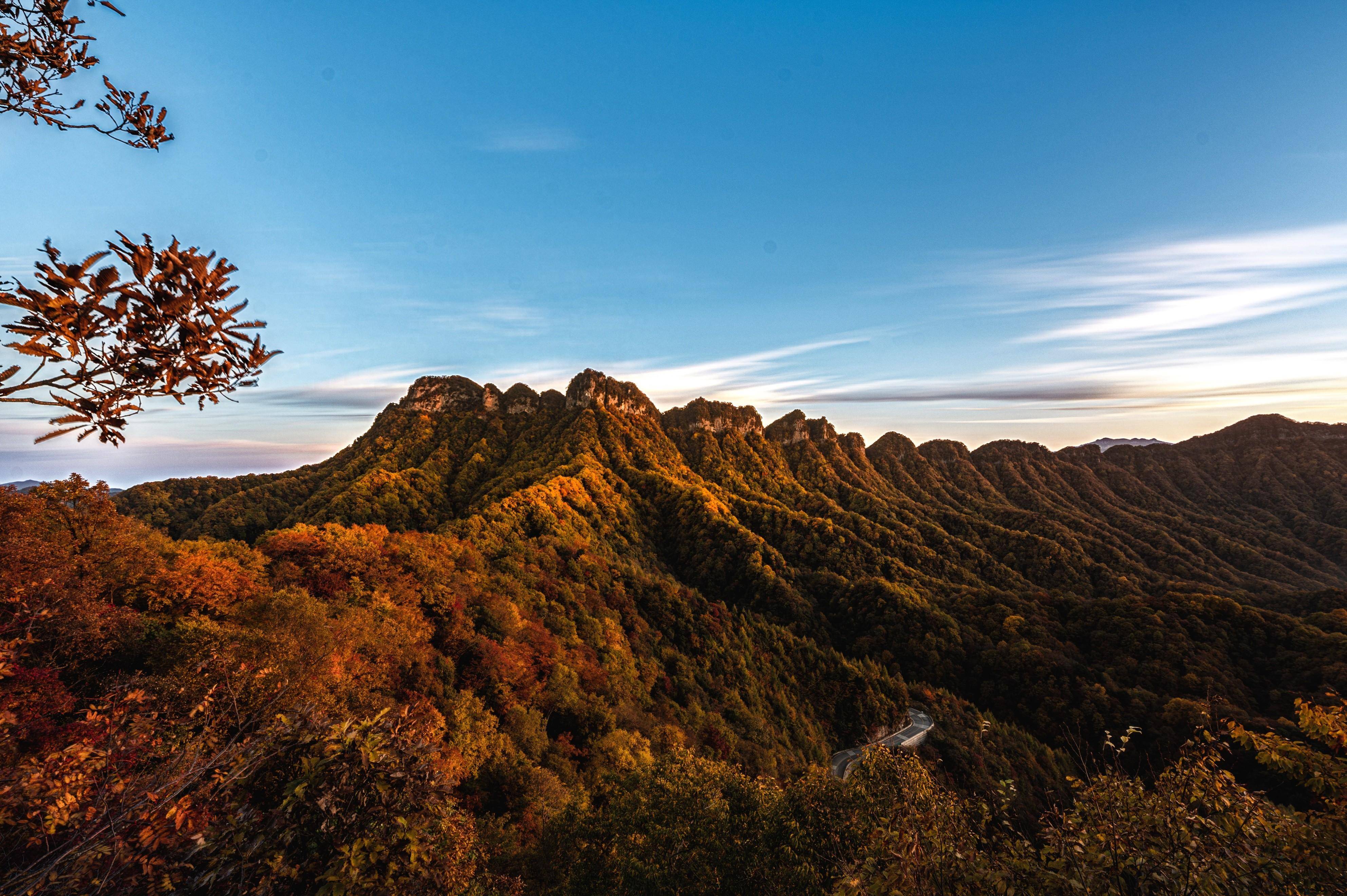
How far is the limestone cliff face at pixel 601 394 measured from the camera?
548ft

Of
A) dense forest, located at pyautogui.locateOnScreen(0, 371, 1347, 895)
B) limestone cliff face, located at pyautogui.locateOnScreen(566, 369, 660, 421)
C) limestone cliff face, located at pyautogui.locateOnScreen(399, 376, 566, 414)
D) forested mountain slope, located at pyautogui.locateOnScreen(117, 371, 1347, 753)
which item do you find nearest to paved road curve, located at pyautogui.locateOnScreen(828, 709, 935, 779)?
dense forest, located at pyautogui.locateOnScreen(0, 371, 1347, 895)

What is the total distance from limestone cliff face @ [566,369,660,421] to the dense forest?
5394 cm

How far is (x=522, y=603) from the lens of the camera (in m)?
48.3

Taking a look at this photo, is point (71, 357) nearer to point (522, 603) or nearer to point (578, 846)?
point (578, 846)

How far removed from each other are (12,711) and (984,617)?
358ft

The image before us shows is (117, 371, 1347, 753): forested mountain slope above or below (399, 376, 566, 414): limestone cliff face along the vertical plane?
below

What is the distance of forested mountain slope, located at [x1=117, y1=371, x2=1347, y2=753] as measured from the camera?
6738 cm

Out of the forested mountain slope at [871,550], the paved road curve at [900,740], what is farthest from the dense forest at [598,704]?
A: the paved road curve at [900,740]

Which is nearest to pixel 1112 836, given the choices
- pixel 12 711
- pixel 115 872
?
pixel 115 872

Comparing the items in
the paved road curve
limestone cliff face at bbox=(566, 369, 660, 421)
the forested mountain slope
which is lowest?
the paved road curve

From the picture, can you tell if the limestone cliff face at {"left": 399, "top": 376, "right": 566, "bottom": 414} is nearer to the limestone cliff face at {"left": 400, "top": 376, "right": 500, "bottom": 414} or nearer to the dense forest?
the limestone cliff face at {"left": 400, "top": 376, "right": 500, "bottom": 414}

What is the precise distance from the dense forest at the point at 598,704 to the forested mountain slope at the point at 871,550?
0.80 meters

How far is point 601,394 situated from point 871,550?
346 feet

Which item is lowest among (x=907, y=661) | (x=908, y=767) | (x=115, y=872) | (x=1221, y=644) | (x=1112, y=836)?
(x=907, y=661)
